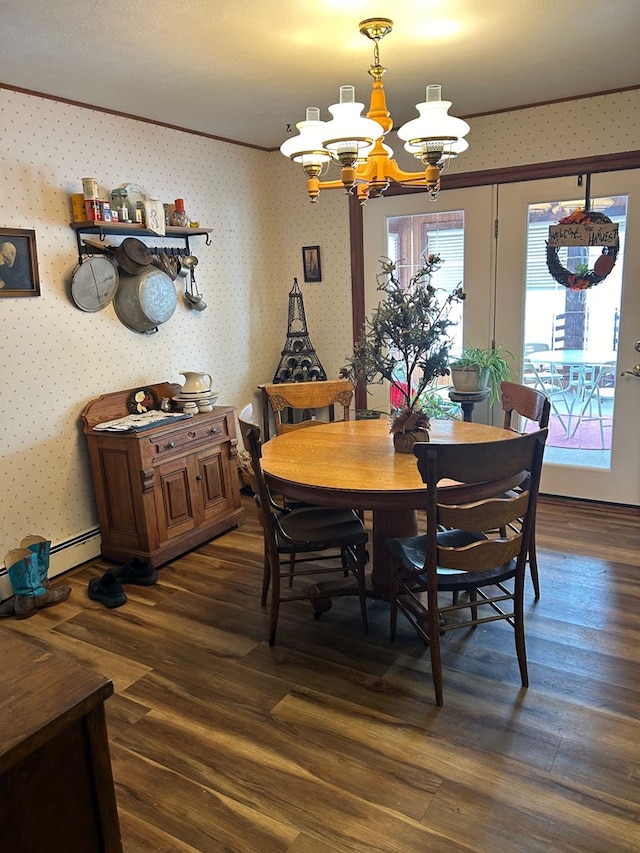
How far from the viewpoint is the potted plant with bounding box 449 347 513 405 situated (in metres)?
3.97

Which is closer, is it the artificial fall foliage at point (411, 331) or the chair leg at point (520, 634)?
the chair leg at point (520, 634)

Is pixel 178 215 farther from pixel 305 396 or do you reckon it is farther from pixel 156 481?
pixel 156 481

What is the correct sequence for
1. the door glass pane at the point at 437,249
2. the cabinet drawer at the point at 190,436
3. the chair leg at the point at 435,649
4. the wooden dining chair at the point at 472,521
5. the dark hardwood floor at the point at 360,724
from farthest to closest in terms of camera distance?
the door glass pane at the point at 437,249 → the cabinet drawer at the point at 190,436 → the chair leg at the point at 435,649 → the wooden dining chair at the point at 472,521 → the dark hardwood floor at the point at 360,724

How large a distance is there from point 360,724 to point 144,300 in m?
2.60

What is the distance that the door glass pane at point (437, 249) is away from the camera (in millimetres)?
4180

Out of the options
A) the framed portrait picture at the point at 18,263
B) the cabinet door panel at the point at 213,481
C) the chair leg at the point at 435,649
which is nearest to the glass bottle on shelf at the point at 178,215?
the framed portrait picture at the point at 18,263

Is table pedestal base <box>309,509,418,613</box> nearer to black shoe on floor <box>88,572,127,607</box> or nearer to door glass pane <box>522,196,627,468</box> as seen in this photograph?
black shoe on floor <box>88,572,127,607</box>

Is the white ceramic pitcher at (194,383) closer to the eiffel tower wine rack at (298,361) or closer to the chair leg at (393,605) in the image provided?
the eiffel tower wine rack at (298,361)

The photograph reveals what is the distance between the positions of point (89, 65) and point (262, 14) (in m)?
0.94

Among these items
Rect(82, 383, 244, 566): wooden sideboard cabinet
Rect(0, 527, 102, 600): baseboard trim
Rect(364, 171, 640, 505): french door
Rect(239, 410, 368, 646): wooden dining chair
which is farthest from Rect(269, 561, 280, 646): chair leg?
Rect(364, 171, 640, 505): french door

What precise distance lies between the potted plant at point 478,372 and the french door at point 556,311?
0.17 meters

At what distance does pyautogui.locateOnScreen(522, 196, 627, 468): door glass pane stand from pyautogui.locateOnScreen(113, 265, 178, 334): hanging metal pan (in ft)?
7.67

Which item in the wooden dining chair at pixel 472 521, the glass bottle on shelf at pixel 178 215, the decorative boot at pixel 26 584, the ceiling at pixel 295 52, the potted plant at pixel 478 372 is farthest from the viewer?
the potted plant at pixel 478 372

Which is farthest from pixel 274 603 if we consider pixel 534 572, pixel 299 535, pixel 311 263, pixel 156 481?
pixel 311 263
